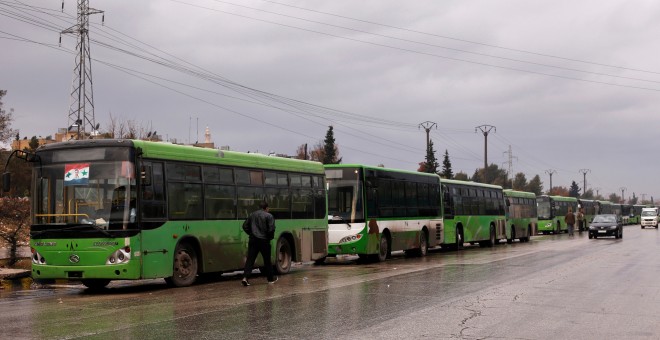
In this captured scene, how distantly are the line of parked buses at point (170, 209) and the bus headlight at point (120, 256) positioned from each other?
0.02 meters

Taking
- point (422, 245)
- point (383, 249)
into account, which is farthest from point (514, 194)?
point (383, 249)

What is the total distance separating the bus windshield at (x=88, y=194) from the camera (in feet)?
49.7

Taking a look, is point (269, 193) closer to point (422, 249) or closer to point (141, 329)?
point (141, 329)

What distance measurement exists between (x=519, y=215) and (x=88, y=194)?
1478 inches

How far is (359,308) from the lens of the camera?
12.3 meters

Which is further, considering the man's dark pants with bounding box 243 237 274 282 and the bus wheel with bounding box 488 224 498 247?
the bus wheel with bounding box 488 224 498 247

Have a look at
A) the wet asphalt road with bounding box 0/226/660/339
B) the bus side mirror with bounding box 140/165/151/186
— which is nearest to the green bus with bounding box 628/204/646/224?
the wet asphalt road with bounding box 0/226/660/339

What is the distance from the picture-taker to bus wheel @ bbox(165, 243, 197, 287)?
16453 millimetres

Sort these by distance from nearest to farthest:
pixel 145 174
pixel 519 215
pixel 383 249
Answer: pixel 145 174 → pixel 383 249 → pixel 519 215

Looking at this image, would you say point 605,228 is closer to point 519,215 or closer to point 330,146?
point 519,215

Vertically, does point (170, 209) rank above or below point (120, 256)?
above

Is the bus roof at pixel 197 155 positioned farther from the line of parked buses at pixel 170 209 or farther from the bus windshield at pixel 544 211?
the bus windshield at pixel 544 211

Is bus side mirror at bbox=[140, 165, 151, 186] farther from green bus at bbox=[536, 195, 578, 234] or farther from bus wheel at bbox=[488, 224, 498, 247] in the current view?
green bus at bbox=[536, 195, 578, 234]

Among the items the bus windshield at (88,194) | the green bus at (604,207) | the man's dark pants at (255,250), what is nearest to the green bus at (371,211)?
the man's dark pants at (255,250)
